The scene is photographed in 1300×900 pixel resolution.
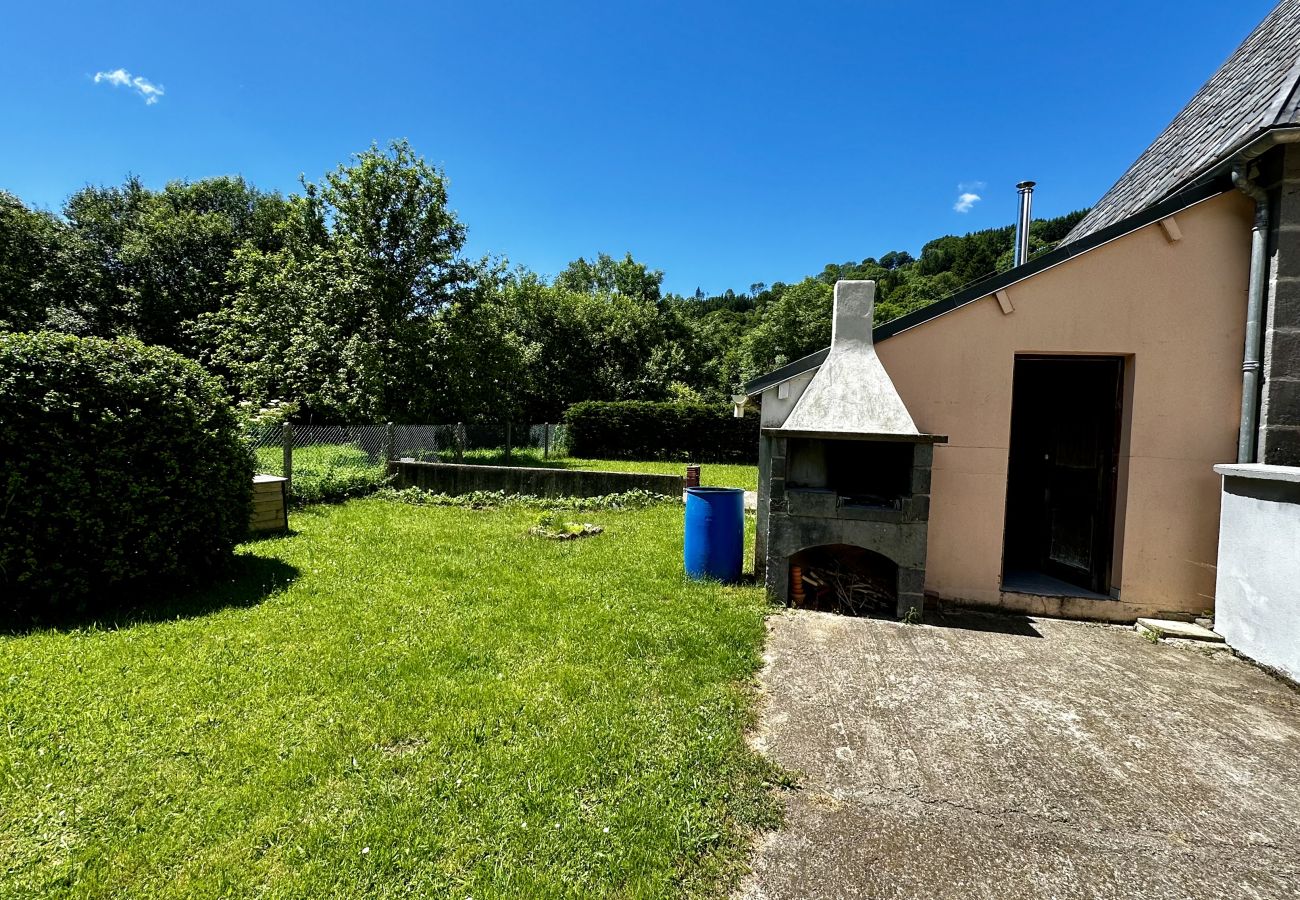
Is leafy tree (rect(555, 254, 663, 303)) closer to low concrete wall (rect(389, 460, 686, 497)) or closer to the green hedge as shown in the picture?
the green hedge

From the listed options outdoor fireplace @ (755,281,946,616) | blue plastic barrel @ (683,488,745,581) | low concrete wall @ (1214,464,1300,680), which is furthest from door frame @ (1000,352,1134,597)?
blue plastic barrel @ (683,488,745,581)

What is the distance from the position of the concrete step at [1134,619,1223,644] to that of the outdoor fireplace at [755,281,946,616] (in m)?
1.92

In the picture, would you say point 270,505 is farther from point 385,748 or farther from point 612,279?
point 612,279

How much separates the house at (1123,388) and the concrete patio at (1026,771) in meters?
0.92

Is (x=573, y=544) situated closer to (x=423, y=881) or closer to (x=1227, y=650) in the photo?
(x=423, y=881)

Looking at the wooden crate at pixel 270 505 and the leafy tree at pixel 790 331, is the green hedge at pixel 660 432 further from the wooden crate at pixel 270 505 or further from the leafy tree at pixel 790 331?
the leafy tree at pixel 790 331

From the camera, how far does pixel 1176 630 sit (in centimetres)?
443

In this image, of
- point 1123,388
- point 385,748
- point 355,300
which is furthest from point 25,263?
point 1123,388

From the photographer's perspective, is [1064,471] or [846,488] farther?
[1064,471]

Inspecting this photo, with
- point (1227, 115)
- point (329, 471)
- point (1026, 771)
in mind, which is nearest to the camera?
point (1026, 771)

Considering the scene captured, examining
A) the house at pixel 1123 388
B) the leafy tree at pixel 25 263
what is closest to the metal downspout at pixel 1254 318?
the house at pixel 1123 388

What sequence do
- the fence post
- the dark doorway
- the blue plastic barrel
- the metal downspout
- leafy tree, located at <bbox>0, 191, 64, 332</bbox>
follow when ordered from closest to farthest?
the metal downspout, the dark doorway, the blue plastic barrel, the fence post, leafy tree, located at <bbox>0, 191, 64, 332</bbox>

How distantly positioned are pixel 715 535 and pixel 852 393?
190cm

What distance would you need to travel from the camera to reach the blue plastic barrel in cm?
535
